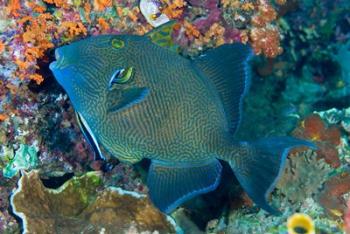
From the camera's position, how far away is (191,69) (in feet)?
9.26

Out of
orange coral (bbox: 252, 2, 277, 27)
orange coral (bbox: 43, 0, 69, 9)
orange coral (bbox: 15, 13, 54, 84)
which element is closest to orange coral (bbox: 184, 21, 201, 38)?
orange coral (bbox: 252, 2, 277, 27)

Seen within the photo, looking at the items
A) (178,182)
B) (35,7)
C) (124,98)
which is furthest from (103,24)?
(178,182)

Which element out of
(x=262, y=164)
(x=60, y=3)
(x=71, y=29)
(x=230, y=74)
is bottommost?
(x=262, y=164)

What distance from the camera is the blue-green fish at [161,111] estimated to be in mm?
Answer: 2662

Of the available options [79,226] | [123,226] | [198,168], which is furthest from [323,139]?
[79,226]

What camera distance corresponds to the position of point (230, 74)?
9.37 feet

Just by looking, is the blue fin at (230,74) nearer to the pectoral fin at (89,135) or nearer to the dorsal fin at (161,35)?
the dorsal fin at (161,35)

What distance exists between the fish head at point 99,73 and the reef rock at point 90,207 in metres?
1.34

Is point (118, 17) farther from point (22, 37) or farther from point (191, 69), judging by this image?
point (191, 69)

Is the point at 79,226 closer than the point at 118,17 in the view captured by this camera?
Yes

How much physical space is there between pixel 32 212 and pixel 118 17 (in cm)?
197

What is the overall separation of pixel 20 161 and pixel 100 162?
0.73m

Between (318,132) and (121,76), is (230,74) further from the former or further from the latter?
(318,132)

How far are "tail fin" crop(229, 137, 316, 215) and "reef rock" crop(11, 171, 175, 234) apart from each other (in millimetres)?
1363
